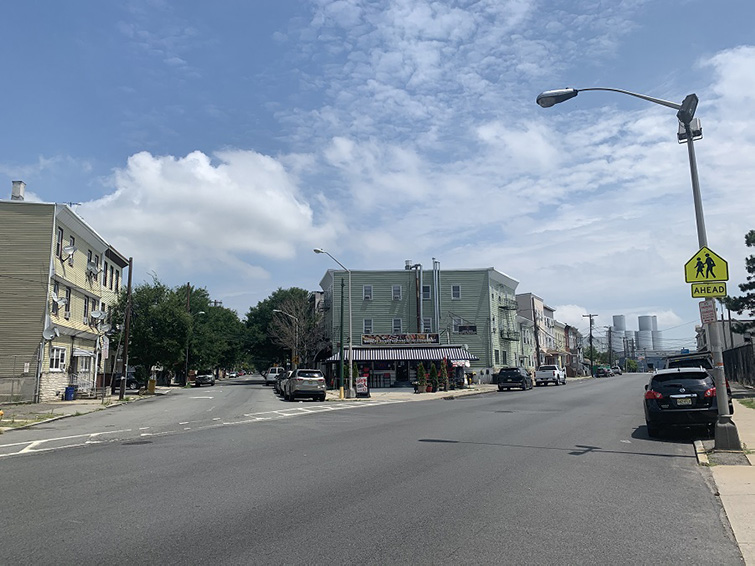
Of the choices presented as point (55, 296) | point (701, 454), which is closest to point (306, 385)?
point (55, 296)

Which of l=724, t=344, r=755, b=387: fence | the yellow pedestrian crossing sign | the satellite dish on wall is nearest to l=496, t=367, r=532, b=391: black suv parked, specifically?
l=724, t=344, r=755, b=387: fence

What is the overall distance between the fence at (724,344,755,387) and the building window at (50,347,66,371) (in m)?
39.5

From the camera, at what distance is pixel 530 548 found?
224 inches

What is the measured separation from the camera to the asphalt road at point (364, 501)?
5625 millimetres

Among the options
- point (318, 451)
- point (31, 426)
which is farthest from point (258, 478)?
point (31, 426)

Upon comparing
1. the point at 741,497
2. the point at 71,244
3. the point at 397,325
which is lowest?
the point at 741,497

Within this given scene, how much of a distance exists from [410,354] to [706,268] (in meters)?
39.7

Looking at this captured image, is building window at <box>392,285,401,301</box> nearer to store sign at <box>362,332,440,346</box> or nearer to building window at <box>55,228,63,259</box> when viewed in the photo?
store sign at <box>362,332,440,346</box>

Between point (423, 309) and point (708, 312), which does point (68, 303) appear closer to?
point (423, 309)

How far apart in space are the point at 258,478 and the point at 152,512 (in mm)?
2257

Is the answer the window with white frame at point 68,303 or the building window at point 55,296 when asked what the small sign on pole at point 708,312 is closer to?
the building window at point 55,296

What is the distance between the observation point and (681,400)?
1372 centimetres

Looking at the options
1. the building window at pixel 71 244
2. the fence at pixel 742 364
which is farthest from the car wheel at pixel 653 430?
the building window at pixel 71 244

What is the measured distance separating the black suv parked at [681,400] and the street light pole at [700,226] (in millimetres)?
1226
